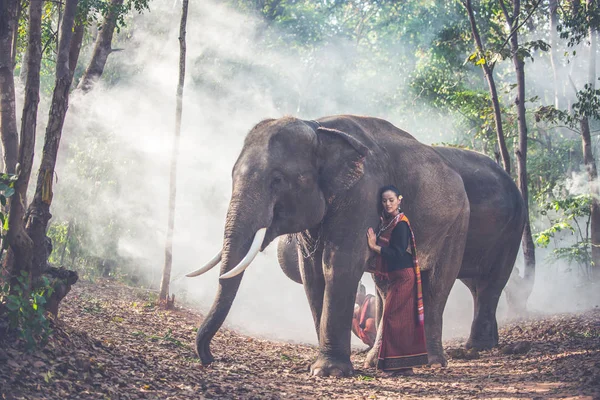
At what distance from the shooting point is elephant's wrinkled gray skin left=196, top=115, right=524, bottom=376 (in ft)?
25.7

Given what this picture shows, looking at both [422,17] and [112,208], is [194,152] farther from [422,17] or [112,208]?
[422,17]

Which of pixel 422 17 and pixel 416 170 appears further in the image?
pixel 422 17

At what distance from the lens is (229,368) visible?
7777 mm

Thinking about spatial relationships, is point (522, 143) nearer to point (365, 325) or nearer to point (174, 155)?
point (365, 325)

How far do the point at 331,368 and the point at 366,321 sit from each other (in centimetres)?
327

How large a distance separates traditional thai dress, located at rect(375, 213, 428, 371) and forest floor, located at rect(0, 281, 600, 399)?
0.88 feet

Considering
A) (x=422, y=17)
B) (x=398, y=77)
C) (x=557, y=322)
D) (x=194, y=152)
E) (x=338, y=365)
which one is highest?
(x=422, y=17)

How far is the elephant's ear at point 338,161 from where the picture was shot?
8352mm

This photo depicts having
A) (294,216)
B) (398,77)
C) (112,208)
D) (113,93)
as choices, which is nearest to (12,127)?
(294,216)

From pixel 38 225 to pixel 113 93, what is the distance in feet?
49.1

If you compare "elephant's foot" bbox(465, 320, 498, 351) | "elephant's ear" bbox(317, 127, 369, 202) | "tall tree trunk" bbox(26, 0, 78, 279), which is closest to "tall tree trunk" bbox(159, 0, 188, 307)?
"elephant's ear" bbox(317, 127, 369, 202)

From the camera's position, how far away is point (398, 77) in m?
36.2

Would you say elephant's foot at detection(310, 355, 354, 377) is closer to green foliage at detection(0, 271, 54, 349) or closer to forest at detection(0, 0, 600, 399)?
forest at detection(0, 0, 600, 399)

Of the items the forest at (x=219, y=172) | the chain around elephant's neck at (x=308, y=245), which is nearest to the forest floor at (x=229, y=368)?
the forest at (x=219, y=172)
